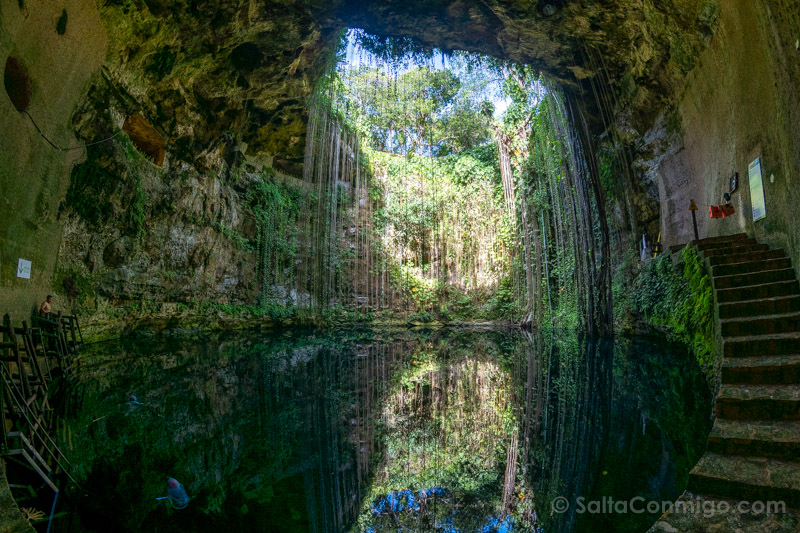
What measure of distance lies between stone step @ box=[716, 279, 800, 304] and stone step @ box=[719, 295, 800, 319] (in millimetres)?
182

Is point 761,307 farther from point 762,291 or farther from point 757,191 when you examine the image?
point 757,191

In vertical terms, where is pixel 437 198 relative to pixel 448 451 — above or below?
above

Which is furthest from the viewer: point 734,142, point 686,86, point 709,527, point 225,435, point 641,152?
point 641,152

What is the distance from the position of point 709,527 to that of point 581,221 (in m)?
8.76

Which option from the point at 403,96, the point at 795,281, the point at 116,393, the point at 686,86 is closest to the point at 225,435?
the point at 116,393

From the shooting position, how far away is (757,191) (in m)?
5.17

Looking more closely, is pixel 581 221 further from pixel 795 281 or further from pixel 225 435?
pixel 225 435

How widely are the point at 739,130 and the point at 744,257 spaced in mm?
2116

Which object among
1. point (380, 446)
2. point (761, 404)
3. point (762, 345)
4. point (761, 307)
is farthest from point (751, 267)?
point (380, 446)

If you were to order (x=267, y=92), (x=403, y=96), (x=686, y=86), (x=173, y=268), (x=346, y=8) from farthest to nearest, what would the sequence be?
(x=403, y=96)
(x=267, y=92)
(x=173, y=268)
(x=346, y=8)
(x=686, y=86)

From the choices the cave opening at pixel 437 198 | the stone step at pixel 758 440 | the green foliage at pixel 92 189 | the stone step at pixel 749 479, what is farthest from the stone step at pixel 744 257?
the green foliage at pixel 92 189

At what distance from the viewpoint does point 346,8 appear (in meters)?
8.07

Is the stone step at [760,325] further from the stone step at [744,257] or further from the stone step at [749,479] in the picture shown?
the stone step at [749,479]

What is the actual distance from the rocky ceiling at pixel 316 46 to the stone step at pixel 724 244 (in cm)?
313
